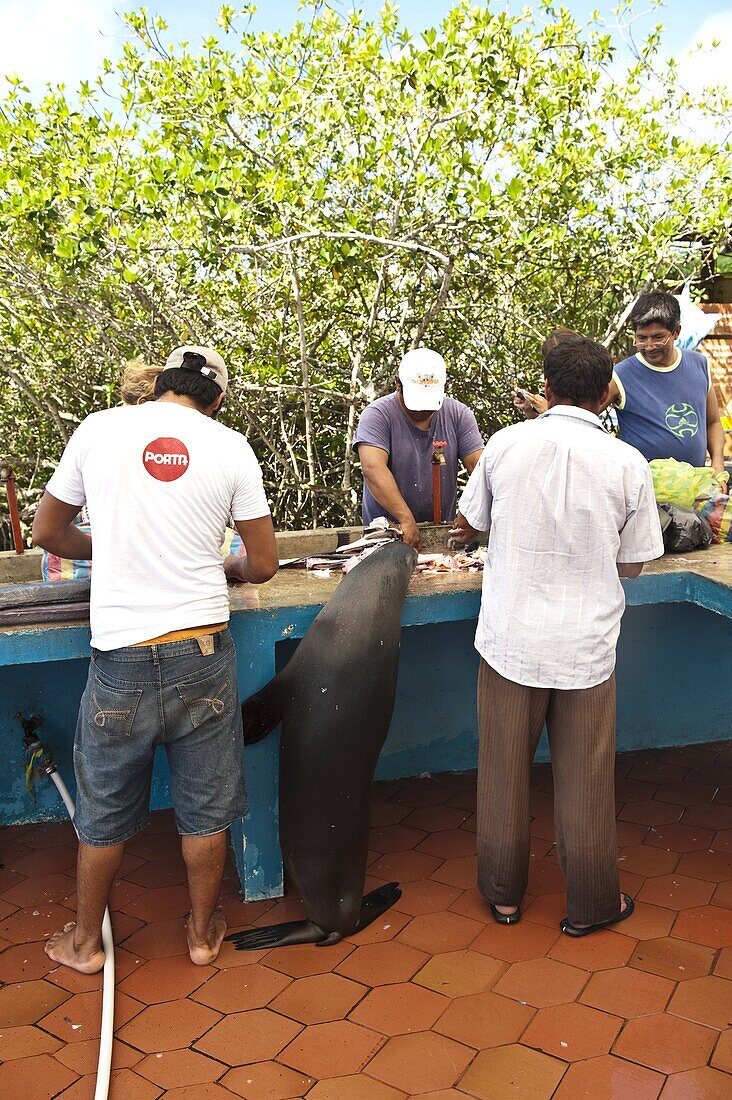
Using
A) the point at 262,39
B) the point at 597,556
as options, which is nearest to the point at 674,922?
the point at 597,556

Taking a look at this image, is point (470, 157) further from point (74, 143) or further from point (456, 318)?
point (74, 143)

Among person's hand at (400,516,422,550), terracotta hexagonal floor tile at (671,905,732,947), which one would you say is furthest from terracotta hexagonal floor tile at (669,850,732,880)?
person's hand at (400,516,422,550)

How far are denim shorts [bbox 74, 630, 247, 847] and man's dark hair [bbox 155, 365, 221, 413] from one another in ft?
2.39

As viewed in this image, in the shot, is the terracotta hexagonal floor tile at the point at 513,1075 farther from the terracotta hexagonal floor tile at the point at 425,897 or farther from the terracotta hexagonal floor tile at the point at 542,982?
the terracotta hexagonal floor tile at the point at 425,897

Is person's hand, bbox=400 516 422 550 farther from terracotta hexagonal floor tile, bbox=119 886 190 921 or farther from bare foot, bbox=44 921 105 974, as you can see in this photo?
bare foot, bbox=44 921 105 974

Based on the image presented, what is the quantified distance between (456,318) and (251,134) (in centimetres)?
179

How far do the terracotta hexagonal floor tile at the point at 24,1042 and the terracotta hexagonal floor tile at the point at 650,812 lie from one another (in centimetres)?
236

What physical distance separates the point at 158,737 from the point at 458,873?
54.7 inches

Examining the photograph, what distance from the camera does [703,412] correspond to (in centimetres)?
430

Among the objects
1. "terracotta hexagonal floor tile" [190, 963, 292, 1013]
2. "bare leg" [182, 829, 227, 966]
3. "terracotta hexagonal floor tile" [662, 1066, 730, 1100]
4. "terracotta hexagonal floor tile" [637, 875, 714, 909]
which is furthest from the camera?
"terracotta hexagonal floor tile" [637, 875, 714, 909]

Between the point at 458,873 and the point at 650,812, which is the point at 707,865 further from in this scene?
the point at 458,873

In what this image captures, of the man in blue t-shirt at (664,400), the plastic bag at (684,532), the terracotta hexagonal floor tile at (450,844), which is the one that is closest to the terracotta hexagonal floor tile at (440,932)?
the terracotta hexagonal floor tile at (450,844)

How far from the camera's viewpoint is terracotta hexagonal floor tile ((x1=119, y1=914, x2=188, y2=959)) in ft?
9.92

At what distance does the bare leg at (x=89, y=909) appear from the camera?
9.11ft
